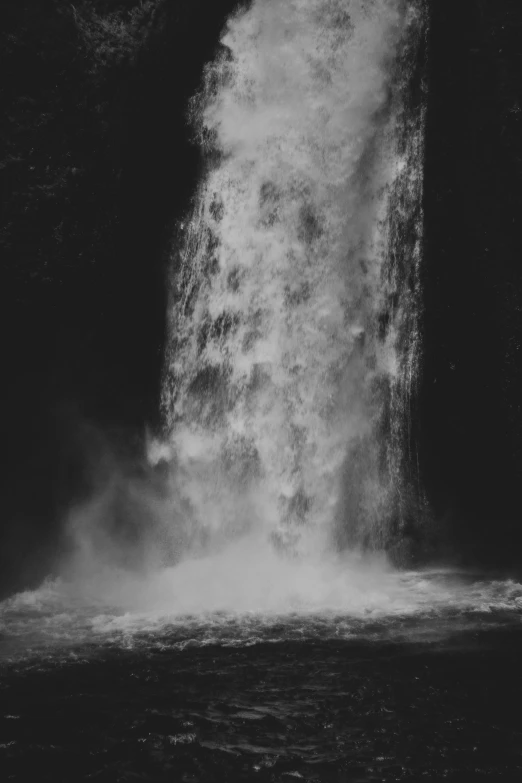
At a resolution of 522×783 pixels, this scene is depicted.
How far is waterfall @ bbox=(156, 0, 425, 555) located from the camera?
51.2ft

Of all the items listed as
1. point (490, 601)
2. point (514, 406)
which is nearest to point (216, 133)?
point (514, 406)

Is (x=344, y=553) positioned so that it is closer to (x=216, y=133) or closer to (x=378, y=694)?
(x=378, y=694)

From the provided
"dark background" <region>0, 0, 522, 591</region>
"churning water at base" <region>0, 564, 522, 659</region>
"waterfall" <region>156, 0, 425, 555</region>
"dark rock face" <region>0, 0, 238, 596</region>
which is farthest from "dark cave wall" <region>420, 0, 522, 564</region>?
"dark rock face" <region>0, 0, 238, 596</region>

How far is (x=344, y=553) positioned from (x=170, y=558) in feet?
12.8

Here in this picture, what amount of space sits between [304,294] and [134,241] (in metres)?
3.98

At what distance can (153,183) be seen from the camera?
16.2 meters

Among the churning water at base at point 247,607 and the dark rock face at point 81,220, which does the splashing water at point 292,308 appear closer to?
the churning water at base at point 247,607

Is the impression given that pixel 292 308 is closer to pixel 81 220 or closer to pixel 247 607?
pixel 81 220

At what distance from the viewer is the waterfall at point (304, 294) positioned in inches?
615

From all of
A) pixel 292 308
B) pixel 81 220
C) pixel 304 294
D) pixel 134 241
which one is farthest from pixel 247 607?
pixel 81 220

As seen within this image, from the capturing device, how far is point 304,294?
1586 centimetres

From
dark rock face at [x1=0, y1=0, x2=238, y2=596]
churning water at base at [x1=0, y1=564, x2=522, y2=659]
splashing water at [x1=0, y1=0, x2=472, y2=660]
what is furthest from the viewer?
splashing water at [x1=0, y1=0, x2=472, y2=660]

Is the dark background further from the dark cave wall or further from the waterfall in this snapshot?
the waterfall

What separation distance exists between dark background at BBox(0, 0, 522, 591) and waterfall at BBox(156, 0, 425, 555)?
564mm
